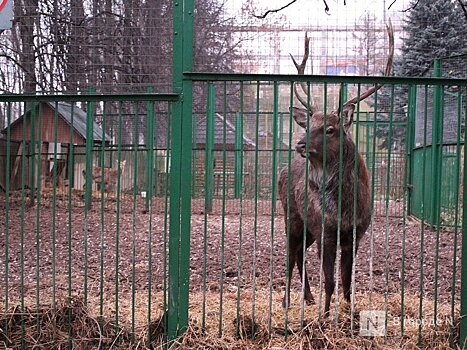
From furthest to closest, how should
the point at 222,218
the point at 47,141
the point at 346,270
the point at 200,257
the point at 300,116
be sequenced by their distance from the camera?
the point at 47,141, the point at 200,257, the point at 300,116, the point at 346,270, the point at 222,218

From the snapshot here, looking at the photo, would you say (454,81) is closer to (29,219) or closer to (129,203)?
(29,219)

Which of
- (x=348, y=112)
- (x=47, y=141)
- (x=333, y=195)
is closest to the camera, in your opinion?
(x=348, y=112)

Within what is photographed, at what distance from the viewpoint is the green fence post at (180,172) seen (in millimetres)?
3635

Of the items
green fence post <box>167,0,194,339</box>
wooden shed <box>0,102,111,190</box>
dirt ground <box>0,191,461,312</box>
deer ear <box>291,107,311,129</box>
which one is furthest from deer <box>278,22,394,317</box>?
wooden shed <box>0,102,111,190</box>

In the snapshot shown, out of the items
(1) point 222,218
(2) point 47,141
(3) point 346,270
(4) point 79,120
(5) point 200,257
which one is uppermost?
(4) point 79,120

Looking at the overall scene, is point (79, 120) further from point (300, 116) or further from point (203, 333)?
point (203, 333)

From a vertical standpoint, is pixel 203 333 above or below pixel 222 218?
below

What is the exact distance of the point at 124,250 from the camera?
26.0 feet

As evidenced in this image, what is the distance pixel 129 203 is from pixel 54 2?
418cm

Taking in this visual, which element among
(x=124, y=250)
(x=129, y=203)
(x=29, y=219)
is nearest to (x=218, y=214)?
(x=129, y=203)

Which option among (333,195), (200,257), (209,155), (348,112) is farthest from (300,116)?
(200,257)

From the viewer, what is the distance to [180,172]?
3662 millimetres

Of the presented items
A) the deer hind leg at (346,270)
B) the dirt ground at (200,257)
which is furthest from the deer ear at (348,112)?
the deer hind leg at (346,270)

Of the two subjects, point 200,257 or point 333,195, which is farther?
point 200,257
